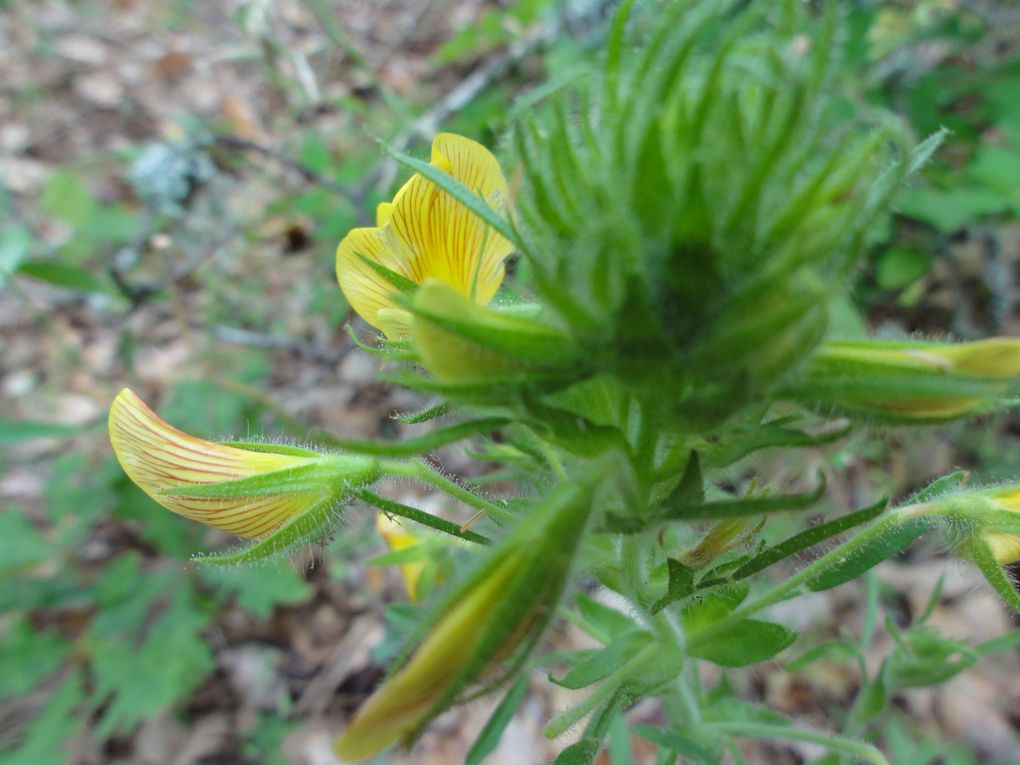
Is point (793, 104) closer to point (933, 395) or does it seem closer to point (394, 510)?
point (933, 395)

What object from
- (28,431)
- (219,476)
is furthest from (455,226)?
(28,431)

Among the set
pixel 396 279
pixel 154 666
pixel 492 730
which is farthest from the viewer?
pixel 154 666

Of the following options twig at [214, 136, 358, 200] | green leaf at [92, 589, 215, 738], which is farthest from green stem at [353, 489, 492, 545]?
twig at [214, 136, 358, 200]

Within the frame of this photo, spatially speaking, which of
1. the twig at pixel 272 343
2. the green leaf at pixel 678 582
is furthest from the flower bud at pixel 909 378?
the twig at pixel 272 343

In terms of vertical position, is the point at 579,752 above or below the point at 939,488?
below

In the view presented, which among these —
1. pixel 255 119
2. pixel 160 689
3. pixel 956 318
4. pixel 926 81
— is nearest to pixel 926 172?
pixel 926 81

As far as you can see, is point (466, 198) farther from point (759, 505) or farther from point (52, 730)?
point (52, 730)
